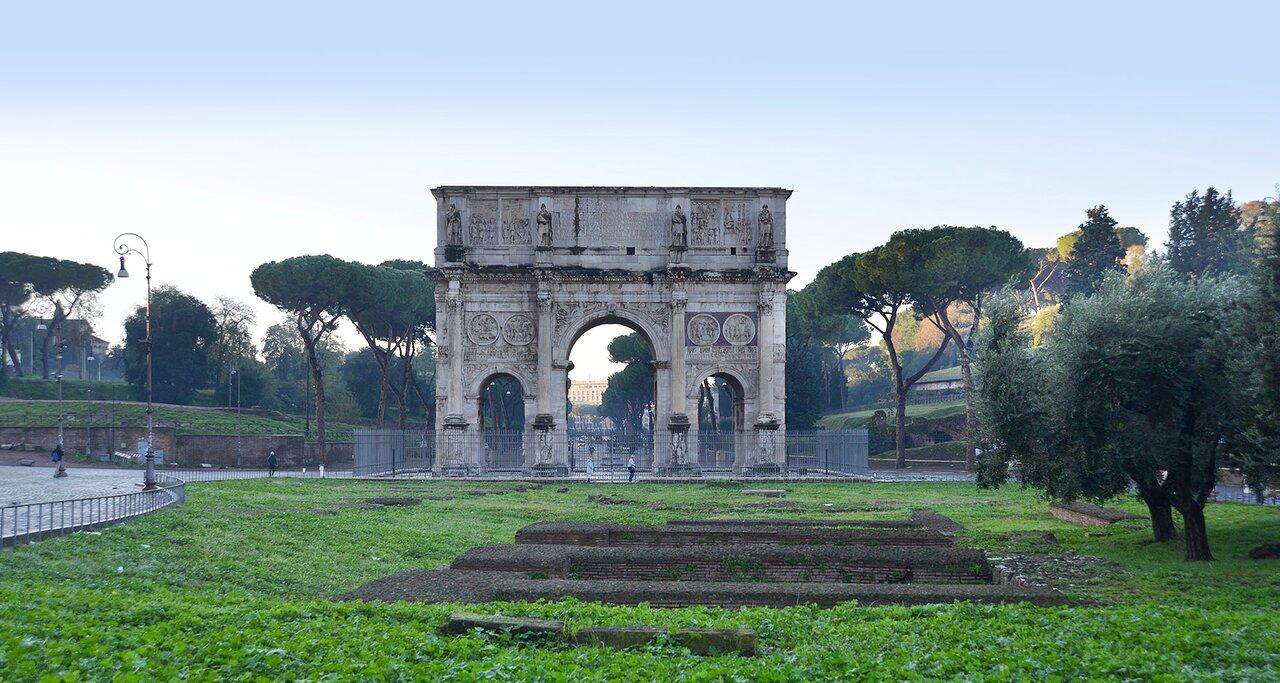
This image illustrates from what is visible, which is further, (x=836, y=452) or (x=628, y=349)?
(x=628, y=349)

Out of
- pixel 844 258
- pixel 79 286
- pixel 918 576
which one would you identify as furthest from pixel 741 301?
pixel 79 286

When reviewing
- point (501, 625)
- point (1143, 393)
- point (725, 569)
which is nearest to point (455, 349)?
point (725, 569)

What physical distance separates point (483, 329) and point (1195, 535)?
34148 mm

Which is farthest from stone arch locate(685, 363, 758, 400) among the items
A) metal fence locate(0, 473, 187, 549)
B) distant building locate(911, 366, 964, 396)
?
distant building locate(911, 366, 964, 396)

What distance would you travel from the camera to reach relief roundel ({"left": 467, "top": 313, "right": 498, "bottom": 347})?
1868 inches

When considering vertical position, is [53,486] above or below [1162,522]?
below

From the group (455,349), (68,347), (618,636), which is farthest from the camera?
(68,347)

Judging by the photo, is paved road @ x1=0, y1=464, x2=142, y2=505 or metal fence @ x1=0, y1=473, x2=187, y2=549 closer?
metal fence @ x1=0, y1=473, x2=187, y2=549

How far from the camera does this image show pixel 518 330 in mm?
47531

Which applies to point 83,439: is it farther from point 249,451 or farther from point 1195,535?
point 1195,535

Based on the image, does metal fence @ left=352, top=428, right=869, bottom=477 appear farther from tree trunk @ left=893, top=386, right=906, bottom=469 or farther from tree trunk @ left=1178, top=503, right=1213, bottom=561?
tree trunk @ left=1178, top=503, right=1213, bottom=561

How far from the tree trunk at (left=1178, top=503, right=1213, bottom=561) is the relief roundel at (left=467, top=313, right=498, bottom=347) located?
33.6 metres

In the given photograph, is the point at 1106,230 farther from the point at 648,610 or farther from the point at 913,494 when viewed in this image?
the point at 648,610

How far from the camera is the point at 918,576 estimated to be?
1579 centimetres
